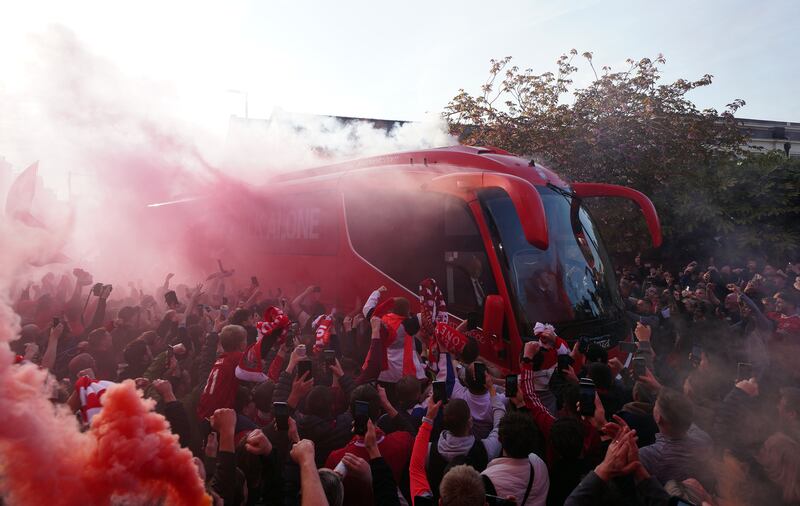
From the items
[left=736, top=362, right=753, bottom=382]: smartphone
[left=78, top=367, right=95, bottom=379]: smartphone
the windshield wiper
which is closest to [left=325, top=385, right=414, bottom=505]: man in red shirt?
[left=78, top=367, right=95, bottom=379]: smartphone

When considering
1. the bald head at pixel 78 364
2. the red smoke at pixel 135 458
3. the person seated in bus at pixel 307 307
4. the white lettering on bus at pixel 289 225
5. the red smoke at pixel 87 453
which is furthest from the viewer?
the white lettering on bus at pixel 289 225

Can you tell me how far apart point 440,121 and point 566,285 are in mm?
11438

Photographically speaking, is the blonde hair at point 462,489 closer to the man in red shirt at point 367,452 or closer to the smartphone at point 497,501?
the smartphone at point 497,501

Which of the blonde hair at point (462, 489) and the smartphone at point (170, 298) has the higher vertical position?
the blonde hair at point (462, 489)

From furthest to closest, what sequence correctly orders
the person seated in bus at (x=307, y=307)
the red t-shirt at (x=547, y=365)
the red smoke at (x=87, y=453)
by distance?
the person seated in bus at (x=307, y=307)
the red t-shirt at (x=547, y=365)
the red smoke at (x=87, y=453)

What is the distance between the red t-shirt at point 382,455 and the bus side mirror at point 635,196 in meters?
4.57

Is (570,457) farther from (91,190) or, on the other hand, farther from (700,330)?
(91,190)

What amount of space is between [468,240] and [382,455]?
3.54 meters

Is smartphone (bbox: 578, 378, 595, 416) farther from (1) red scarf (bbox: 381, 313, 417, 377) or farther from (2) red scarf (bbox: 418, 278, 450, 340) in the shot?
(2) red scarf (bbox: 418, 278, 450, 340)

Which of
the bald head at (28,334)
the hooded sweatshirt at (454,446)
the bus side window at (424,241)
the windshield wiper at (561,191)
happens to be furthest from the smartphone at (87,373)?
the windshield wiper at (561,191)

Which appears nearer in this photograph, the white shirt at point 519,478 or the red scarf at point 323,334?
the white shirt at point 519,478

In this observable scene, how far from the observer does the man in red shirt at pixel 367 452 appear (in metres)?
2.83

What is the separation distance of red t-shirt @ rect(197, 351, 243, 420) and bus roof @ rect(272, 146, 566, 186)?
3715 mm

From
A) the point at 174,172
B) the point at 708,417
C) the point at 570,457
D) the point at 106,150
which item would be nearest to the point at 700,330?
the point at 708,417
